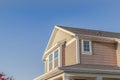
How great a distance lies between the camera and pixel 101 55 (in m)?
24.9

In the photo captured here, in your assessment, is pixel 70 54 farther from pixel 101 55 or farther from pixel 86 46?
pixel 101 55

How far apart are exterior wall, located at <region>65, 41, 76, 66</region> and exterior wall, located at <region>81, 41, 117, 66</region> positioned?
969mm

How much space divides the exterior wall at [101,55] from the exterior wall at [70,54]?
38.1 inches

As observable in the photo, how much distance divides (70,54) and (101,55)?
270 cm

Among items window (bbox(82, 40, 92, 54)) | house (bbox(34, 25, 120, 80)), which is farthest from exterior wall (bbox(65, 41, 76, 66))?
window (bbox(82, 40, 92, 54))

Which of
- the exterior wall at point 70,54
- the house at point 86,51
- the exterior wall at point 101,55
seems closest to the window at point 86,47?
the house at point 86,51

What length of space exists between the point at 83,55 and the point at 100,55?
1590mm

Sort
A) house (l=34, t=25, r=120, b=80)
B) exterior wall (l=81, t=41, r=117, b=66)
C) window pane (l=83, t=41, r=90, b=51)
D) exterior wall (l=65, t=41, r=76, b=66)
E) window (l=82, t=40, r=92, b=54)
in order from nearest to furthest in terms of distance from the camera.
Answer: house (l=34, t=25, r=120, b=80), exterior wall (l=81, t=41, r=117, b=66), window (l=82, t=40, r=92, b=54), window pane (l=83, t=41, r=90, b=51), exterior wall (l=65, t=41, r=76, b=66)

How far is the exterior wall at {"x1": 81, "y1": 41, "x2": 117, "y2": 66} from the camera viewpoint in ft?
79.8

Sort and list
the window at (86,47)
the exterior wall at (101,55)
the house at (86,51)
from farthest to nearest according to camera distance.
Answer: the window at (86,47) → the exterior wall at (101,55) → the house at (86,51)

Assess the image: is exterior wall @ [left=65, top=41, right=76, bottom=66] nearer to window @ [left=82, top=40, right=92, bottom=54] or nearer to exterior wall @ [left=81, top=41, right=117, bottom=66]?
window @ [left=82, top=40, right=92, bottom=54]

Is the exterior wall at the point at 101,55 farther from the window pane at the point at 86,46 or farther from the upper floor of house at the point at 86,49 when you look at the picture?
the window pane at the point at 86,46

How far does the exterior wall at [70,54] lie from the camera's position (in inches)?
979

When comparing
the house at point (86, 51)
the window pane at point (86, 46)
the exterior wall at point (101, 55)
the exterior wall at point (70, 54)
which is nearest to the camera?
the house at point (86, 51)
